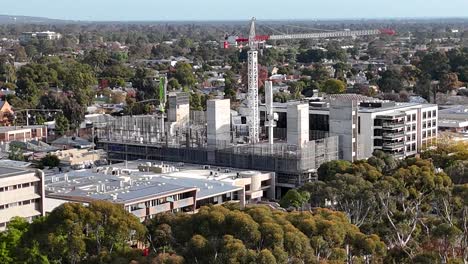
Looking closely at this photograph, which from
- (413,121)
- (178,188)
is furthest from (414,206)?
(413,121)

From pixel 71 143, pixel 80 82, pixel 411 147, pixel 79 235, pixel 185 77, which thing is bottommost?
pixel 71 143

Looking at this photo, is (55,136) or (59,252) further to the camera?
(55,136)

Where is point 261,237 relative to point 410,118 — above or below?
below

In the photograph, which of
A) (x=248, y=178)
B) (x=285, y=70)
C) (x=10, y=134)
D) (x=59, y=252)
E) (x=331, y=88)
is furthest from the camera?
(x=285, y=70)

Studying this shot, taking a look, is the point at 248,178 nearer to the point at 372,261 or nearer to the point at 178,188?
the point at 178,188

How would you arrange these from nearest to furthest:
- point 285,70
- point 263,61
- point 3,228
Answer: point 3,228 < point 285,70 < point 263,61

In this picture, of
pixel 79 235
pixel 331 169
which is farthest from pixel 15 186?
pixel 331 169

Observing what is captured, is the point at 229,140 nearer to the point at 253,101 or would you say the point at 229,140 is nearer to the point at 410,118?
the point at 253,101

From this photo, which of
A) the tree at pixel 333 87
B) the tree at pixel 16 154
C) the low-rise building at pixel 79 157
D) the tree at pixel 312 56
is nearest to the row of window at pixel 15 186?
the low-rise building at pixel 79 157
